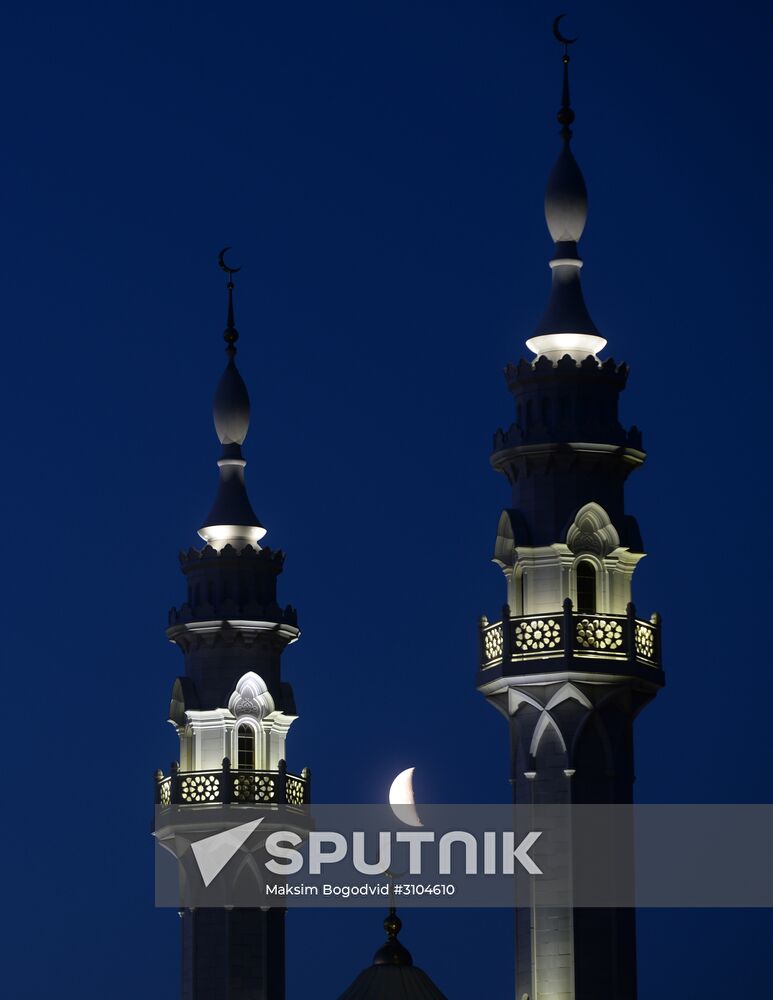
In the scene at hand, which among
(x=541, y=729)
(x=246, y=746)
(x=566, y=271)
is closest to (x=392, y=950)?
(x=541, y=729)

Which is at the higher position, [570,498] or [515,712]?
[570,498]

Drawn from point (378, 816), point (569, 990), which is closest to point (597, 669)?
point (569, 990)

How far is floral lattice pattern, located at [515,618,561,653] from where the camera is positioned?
7494 cm

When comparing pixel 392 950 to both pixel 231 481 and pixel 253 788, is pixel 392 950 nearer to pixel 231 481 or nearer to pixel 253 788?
pixel 253 788

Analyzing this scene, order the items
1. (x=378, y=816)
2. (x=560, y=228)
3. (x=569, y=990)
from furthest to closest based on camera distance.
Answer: (x=378, y=816)
(x=560, y=228)
(x=569, y=990)

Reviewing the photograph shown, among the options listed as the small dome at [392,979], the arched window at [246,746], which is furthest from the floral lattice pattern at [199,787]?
the small dome at [392,979]

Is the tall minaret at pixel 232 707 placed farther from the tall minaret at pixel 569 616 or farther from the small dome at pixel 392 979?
the tall minaret at pixel 569 616

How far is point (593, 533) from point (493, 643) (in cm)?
362

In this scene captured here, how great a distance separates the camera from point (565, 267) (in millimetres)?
79062

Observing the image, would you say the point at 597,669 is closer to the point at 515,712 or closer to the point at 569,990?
the point at 515,712

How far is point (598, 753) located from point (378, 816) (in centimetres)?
1236

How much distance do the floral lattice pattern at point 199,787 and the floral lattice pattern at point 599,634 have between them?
17.2 meters

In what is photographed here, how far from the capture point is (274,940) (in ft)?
295

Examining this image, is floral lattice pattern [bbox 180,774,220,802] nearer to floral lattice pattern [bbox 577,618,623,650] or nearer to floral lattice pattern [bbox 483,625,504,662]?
floral lattice pattern [bbox 483,625,504,662]
